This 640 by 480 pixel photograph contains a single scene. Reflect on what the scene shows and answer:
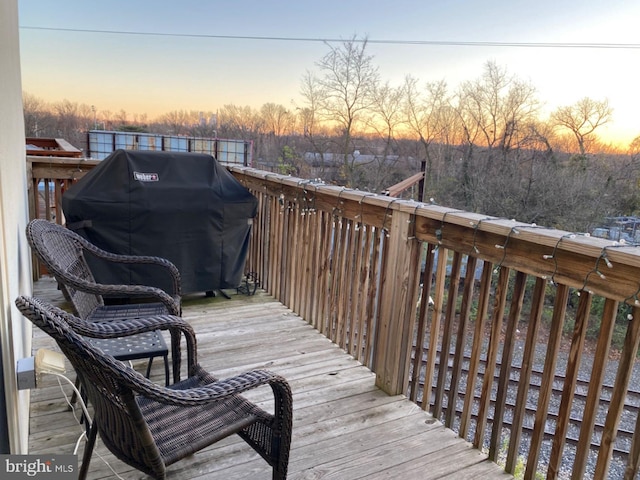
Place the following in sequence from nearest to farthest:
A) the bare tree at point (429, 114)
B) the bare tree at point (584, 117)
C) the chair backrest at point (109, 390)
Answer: the chair backrest at point (109, 390) < the bare tree at point (584, 117) < the bare tree at point (429, 114)

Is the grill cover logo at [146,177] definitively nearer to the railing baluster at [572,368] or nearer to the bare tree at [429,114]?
the railing baluster at [572,368]

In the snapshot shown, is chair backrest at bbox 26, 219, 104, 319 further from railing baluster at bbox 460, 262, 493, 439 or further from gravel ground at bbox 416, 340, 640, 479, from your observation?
gravel ground at bbox 416, 340, 640, 479

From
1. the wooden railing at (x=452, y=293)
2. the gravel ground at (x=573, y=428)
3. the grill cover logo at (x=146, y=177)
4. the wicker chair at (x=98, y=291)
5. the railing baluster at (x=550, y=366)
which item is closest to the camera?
the wooden railing at (x=452, y=293)

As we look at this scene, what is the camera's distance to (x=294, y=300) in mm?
3650

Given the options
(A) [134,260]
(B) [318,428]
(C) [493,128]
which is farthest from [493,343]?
(C) [493,128]

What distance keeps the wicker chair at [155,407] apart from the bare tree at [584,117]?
1718 cm

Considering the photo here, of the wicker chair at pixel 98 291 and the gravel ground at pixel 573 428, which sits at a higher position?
the wicker chair at pixel 98 291

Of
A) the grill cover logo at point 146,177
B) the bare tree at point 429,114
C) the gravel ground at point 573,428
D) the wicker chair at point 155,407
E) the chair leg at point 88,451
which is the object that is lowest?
the gravel ground at point 573,428

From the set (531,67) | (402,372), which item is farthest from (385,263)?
(531,67)

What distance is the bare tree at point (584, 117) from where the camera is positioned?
49.3 ft

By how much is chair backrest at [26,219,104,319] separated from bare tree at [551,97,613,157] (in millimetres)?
17019

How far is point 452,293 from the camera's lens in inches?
80.0

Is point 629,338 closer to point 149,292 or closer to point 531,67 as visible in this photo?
point 149,292

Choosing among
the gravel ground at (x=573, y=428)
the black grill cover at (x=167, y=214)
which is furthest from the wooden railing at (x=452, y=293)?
the gravel ground at (x=573, y=428)
